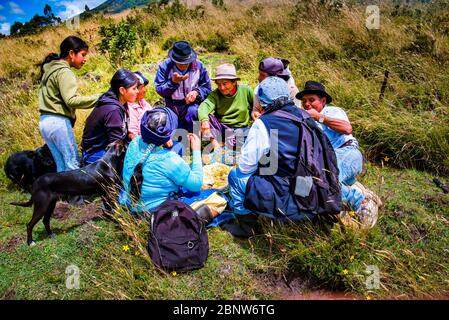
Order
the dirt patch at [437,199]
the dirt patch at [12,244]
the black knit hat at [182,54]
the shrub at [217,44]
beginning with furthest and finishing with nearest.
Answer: the shrub at [217,44] → the black knit hat at [182,54] → the dirt patch at [437,199] → the dirt patch at [12,244]

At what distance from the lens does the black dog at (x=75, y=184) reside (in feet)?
11.0

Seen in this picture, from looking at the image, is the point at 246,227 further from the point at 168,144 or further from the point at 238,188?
the point at 168,144

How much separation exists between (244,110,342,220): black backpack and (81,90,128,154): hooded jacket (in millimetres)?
1952

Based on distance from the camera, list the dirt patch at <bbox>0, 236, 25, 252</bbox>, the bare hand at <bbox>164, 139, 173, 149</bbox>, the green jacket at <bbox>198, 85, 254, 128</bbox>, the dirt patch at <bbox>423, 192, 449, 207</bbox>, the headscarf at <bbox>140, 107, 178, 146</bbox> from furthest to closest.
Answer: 1. the green jacket at <bbox>198, 85, 254, 128</bbox>
2. the dirt patch at <bbox>423, 192, 449, 207</bbox>
3. the dirt patch at <bbox>0, 236, 25, 252</bbox>
4. the bare hand at <bbox>164, 139, 173, 149</bbox>
5. the headscarf at <bbox>140, 107, 178, 146</bbox>

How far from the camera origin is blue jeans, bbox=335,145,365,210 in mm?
3389

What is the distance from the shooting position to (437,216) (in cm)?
348

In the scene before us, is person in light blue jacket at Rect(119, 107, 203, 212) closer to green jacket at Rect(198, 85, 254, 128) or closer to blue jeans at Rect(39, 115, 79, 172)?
blue jeans at Rect(39, 115, 79, 172)

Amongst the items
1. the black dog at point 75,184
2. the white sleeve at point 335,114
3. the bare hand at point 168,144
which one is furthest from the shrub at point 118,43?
the white sleeve at point 335,114

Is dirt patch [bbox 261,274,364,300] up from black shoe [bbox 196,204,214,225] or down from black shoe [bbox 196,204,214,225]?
down

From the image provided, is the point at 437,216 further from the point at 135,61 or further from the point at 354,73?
the point at 135,61

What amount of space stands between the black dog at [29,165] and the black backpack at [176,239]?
241 cm

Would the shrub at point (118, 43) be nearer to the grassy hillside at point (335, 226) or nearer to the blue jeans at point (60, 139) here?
the grassy hillside at point (335, 226)

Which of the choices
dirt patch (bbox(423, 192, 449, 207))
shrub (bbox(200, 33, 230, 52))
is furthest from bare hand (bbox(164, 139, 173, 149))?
shrub (bbox(200, 33, 230, 52))

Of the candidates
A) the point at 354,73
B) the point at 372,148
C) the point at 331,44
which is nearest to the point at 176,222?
the point at 372,148
